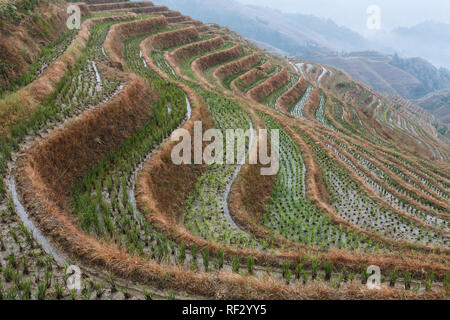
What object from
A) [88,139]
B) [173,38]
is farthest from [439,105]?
[88,139]

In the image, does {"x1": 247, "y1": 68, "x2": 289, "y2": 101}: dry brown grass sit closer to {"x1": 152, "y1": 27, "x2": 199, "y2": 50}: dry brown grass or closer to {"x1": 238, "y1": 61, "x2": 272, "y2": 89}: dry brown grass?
{"x1": 238, "y1": 61, "x2": 272, "y2": 89}: dry brown grass

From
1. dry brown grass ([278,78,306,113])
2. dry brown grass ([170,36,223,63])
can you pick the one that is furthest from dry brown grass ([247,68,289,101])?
dry brown grass ([170,36,223,63])

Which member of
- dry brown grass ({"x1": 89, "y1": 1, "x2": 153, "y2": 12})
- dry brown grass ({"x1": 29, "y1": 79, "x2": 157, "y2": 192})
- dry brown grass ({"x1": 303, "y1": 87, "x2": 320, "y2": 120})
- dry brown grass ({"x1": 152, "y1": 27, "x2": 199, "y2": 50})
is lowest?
dry brown grass ({"x1": 303, "y1": 87, "x2": 320, "y2": 120})

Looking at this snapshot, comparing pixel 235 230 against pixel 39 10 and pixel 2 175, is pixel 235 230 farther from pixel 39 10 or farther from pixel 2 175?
pixel 39 10

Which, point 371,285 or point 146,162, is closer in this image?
point 371,285

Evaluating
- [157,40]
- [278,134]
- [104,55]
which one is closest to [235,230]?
[278,134]

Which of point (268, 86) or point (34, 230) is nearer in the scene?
point (34, 230)

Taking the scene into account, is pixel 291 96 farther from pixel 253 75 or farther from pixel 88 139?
pixel 88 139

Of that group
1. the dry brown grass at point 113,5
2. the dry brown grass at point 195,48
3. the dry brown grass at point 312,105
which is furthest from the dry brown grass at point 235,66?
the dry brown grass at point 113,5
